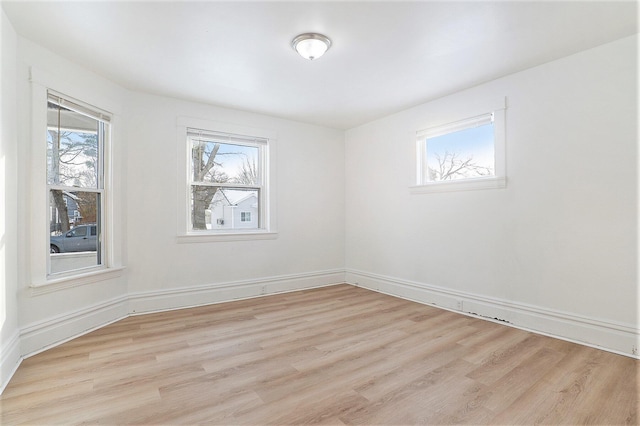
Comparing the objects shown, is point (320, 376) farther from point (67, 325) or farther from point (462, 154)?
point (462, 154)

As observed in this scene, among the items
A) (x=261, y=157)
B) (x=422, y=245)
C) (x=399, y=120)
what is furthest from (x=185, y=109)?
(x=422, y=245)

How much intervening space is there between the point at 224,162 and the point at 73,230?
1.88m

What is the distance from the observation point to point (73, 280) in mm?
2992

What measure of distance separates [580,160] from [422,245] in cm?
188

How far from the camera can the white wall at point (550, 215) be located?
2629 mm

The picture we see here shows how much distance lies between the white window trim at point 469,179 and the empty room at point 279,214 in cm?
2

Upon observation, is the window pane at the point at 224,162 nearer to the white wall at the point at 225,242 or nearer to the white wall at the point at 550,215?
the white wall at the point at 225,242

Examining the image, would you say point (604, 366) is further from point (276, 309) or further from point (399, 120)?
point (399, 120)

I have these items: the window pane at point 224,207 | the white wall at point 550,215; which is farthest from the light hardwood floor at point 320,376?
the window pane at point 224,207

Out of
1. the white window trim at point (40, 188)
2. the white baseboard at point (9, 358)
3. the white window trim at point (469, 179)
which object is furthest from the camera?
the white window trim at point (469, 179)

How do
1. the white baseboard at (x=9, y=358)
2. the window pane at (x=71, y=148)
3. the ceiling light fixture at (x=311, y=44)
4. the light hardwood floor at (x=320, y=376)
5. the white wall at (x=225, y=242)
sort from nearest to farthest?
the light hardwood floor at (x=320, y=376) → the white baseboard at (x=9, y=358) → the ceiling light fixture at (x=311, y=44) → the window pane at (x=71, y=148) → the white wall at (x=225, y=242)

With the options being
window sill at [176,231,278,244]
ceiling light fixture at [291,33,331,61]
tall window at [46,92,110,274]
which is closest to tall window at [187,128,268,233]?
window sill at [176,231,278,244]

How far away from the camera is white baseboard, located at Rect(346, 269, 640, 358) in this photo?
2611 millimetres

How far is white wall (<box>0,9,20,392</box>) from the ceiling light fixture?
2.07 metres
